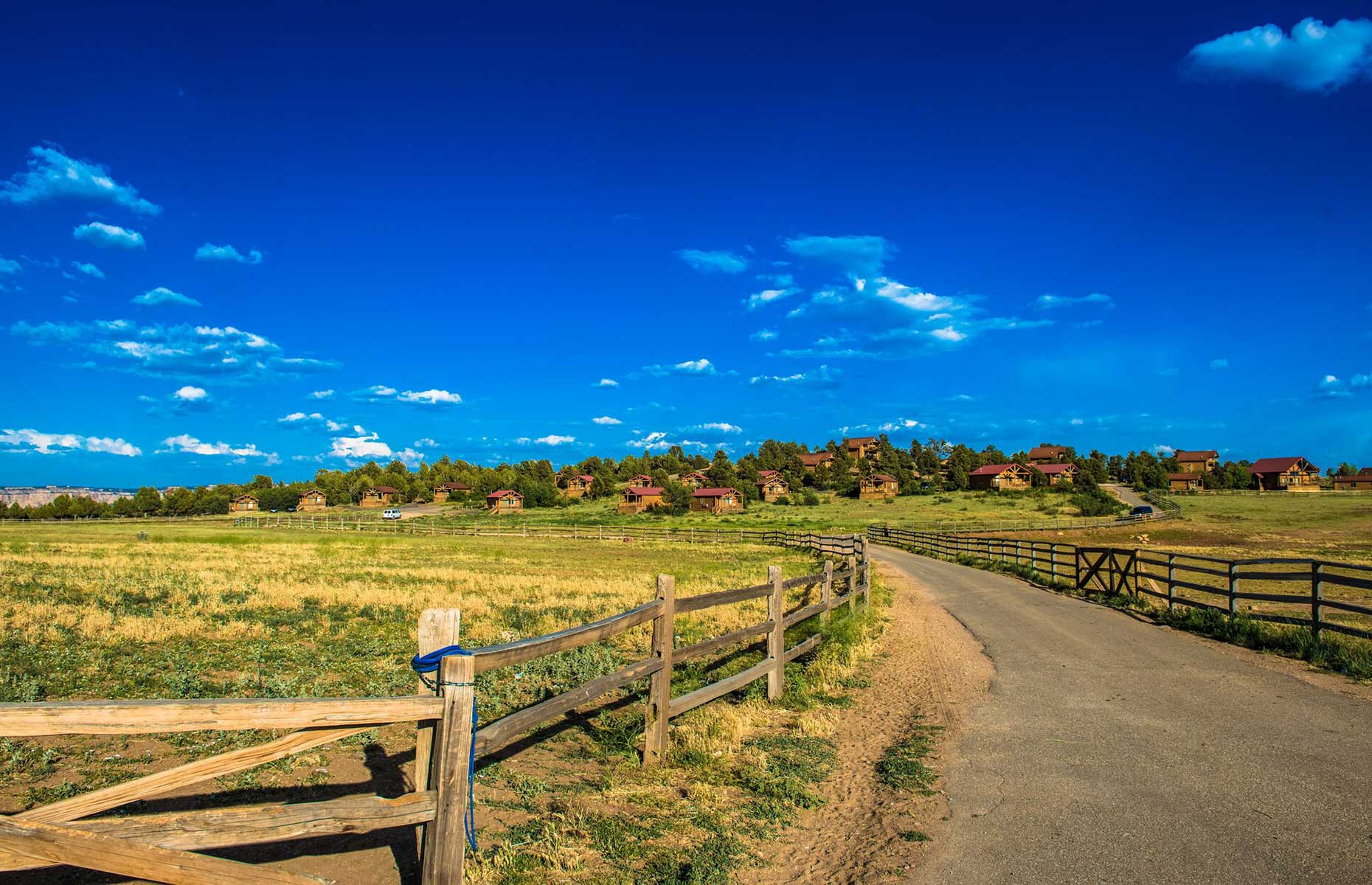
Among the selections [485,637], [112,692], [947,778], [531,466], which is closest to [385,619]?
[485,637]

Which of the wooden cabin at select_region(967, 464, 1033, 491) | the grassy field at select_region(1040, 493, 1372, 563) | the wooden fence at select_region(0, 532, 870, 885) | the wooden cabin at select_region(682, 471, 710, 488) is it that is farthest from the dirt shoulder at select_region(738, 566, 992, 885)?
the wooden cabin at select_region(967, 464, 1033, 491)

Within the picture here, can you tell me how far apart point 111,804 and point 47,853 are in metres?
0.27

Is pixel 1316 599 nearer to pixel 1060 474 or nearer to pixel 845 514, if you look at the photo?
pixel 845 514

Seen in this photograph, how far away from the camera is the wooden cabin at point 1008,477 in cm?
11044

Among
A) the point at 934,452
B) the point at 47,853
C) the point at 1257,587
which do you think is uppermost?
the point at 934,452

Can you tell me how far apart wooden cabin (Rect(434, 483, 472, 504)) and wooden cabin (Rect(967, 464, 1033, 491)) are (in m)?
87.9

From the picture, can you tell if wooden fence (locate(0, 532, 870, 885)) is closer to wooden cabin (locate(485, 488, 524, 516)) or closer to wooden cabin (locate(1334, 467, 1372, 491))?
wooden cabin (locate(485, 488, 524, 516))

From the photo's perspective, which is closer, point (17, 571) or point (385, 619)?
point (385, 619)

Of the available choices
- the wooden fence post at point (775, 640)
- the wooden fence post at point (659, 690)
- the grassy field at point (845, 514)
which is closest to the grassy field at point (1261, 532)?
the grassy field at point (845, 514)

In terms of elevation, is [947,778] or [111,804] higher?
[111,804]

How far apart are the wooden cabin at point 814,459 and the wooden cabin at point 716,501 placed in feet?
143

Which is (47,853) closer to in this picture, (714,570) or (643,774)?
(643,774)

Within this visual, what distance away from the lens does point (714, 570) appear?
28.8 m

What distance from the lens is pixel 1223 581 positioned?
1075 inches
